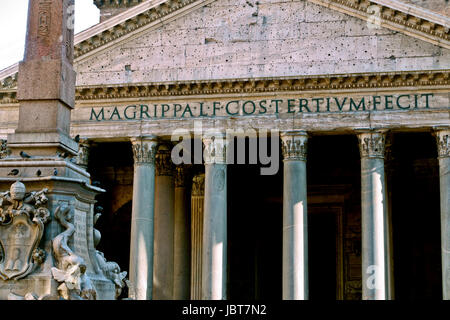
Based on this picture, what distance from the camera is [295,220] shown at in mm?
20500

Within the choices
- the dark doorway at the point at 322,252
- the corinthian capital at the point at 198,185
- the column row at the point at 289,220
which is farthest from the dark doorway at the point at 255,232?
the column row at the point at 289,220

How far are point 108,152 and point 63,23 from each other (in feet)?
57.6

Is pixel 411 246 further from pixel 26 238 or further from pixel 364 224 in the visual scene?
pixel 26 238

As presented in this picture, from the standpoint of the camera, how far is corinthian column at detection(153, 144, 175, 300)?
74.5 feet

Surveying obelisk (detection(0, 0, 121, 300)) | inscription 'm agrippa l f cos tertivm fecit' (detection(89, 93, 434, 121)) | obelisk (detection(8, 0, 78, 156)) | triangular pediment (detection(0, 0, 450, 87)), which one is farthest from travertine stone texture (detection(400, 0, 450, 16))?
obelisk (detection(8, 0, 78, 156))

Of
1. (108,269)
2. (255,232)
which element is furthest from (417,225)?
(108,269)

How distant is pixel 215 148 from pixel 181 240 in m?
3.74

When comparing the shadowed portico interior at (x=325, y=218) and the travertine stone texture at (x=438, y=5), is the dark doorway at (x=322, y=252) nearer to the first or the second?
the shadowed portico interior at (x=325, y=218)

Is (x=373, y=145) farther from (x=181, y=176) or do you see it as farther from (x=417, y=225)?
(x=181, y=176)

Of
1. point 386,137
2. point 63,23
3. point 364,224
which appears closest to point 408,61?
point 386,137

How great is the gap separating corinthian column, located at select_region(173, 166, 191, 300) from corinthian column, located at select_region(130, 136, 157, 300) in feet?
7.77

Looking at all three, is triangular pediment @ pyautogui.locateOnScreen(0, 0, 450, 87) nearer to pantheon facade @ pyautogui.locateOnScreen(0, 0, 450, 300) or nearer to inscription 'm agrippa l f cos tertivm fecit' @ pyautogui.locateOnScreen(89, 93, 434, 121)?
pantheon facade @ pyautogui.locateOnScreen(0, 0, 450, 300)

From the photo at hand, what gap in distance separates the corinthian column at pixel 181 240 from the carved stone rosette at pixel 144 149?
8.13ft

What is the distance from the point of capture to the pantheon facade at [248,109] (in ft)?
67.3
